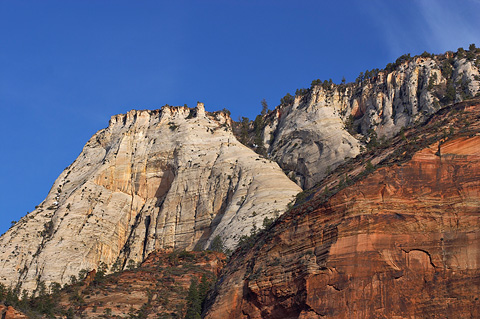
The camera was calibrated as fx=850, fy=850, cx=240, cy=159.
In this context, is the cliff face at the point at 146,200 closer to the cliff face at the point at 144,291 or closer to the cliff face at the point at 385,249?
the cliff face at the point at 144,291

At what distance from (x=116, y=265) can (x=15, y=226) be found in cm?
1528

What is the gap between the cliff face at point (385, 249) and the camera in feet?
147

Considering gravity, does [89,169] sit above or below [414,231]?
above

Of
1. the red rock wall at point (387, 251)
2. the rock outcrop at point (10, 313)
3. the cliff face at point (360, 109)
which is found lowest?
the rock outcrop at point (10, 313)

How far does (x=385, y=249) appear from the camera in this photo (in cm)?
4681

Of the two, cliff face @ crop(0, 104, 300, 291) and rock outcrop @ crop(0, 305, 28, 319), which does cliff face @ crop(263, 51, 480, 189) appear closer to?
cliff face @ crop(0, 104, 300, 291)

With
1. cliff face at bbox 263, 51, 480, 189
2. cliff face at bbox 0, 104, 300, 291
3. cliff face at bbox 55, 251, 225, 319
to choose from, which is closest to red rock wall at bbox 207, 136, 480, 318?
cliff face at bbox 55, 251, 225, 319

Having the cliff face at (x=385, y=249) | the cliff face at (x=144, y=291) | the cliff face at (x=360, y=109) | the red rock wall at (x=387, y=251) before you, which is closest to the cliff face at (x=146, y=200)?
the cliff face at (x=360, y=109)

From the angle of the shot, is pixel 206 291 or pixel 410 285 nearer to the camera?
pixel 410 285

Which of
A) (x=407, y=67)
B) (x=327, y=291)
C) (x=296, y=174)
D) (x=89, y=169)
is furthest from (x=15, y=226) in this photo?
(x=327, y=291)

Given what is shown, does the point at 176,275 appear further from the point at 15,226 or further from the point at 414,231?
the point at 15,226

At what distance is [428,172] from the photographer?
4947 cm

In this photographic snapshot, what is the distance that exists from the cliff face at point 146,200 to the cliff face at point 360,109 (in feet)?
16.7

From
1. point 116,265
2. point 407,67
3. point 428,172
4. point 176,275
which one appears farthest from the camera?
point 407,67
